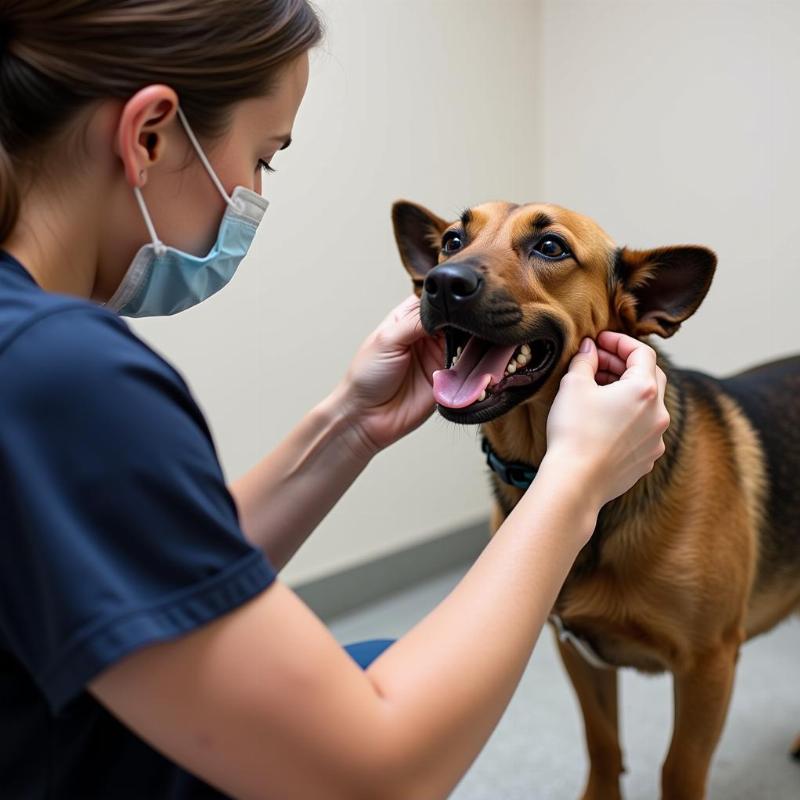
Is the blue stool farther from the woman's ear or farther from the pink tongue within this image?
the woman's ear

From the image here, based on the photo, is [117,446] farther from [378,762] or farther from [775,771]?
[775,771]

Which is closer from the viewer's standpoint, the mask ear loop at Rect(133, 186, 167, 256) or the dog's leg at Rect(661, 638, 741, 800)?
the mask ear loop at Rect(133, 186, 167, 256)

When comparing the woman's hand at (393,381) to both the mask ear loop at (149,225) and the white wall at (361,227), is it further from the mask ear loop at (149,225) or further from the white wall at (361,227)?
the white wall at (361,227)

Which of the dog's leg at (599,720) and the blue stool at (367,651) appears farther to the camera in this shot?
the dog's leg at (599,720)

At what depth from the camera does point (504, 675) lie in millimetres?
703

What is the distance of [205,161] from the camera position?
86 cm

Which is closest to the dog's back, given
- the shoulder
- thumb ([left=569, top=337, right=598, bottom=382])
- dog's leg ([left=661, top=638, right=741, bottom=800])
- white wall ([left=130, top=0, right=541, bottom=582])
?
dog's leg ([left=661, top=638, right=741, bottom=800])

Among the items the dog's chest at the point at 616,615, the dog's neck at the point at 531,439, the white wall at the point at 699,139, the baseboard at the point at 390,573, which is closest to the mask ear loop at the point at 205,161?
the dog's neck at the point at 531,439

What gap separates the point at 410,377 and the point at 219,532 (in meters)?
0.75

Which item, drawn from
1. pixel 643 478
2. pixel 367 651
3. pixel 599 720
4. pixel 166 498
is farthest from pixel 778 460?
pixel 166 498

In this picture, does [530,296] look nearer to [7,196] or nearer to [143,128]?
[143,128]

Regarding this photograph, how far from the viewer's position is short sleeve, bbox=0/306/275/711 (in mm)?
564

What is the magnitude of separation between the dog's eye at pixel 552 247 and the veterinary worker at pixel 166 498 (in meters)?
0.34

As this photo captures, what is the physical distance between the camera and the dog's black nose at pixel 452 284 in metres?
1.11
